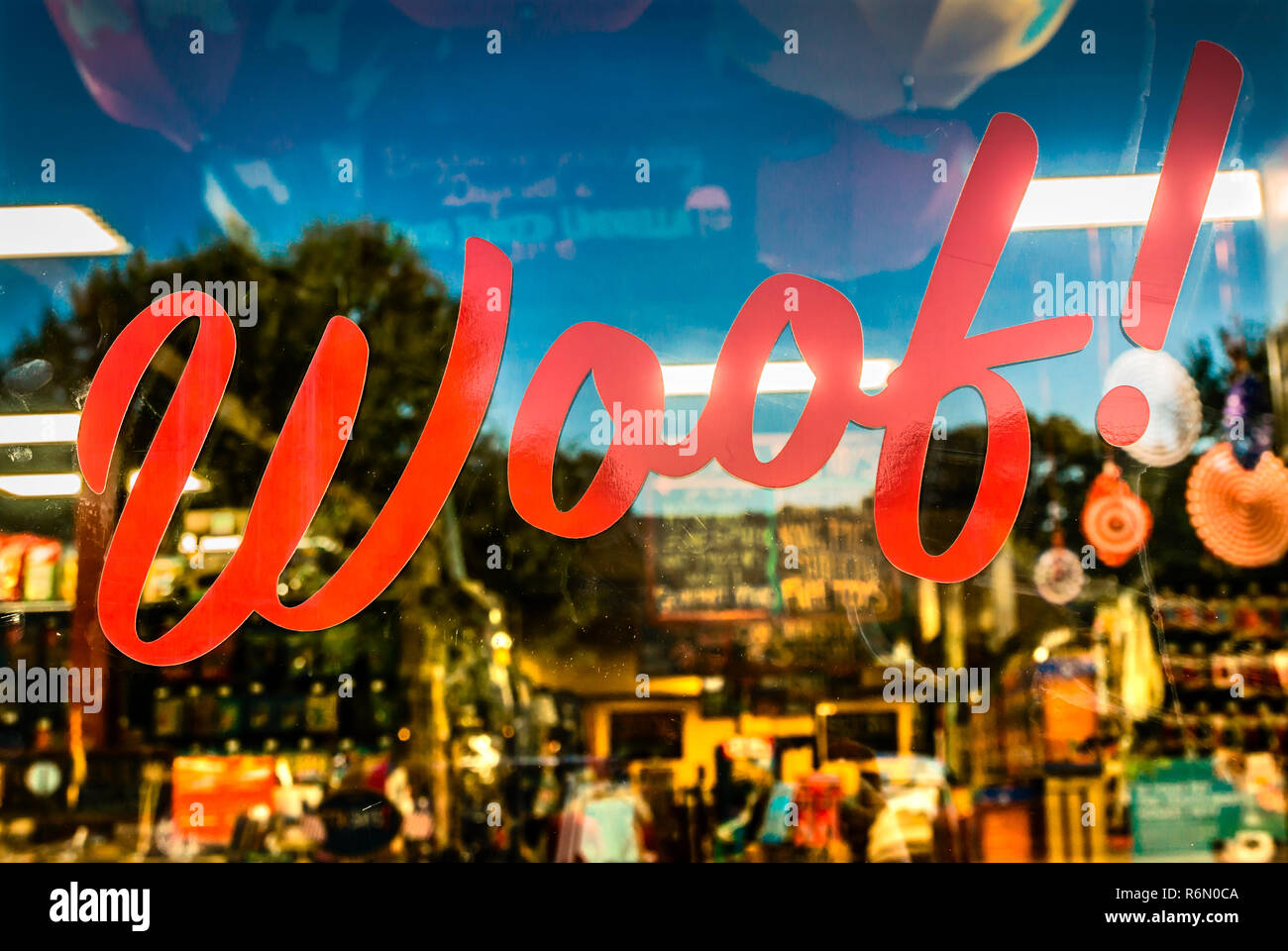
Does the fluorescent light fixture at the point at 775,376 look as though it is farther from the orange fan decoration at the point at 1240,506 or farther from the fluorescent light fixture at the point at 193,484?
the fluorescent light fixture at the point at 193,484

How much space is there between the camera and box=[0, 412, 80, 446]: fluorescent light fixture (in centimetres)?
519

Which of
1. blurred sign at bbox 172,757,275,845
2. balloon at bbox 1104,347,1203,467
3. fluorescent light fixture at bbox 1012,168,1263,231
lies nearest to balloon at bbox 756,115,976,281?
fluorescent light fixture at bbox 1012,168,1263,231

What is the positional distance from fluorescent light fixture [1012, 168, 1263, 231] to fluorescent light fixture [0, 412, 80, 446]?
15.0 feet

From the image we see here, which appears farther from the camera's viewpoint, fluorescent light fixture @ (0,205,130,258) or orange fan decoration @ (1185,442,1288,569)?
fluorescent light fixture @ (0,205,130,258)

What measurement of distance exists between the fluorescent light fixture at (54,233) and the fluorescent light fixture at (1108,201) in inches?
169

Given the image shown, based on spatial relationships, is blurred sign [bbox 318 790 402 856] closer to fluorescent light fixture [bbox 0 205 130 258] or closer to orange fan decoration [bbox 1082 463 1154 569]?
fluorescent light fixture [bbox 0 205 130 258]

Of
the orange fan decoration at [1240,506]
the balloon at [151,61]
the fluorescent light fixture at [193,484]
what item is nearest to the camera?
the orange fan decoration at [1240,506]

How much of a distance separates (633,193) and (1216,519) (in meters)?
3.04

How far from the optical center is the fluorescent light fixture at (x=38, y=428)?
5191 millimetres

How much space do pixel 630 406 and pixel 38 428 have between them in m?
2.86

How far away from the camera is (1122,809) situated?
4.79m

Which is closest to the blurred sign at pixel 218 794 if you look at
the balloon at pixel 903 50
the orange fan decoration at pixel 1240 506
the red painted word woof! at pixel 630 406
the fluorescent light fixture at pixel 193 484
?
the red painted word woof! at pixel 630 406

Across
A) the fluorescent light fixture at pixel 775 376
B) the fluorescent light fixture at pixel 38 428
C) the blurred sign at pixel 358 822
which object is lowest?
the blurred sign at pixel 358 822
